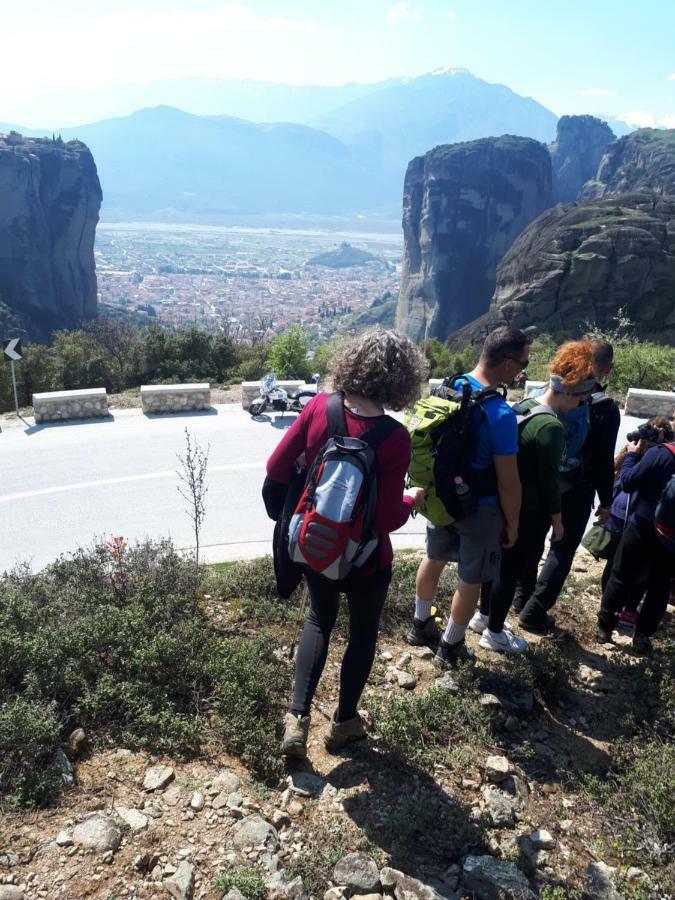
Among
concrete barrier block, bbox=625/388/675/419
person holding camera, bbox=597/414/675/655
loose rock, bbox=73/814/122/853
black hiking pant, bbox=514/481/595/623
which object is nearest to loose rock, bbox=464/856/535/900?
loose rock, bbox=73/814/122/853

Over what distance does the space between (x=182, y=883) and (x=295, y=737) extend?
29.5 inches

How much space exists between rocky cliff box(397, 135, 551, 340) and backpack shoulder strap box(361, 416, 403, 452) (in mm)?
101198

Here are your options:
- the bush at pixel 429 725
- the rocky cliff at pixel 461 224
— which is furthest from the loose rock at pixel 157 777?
the rocky cliff at pixel 461 224

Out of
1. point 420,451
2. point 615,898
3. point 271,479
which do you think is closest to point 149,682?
point 271,479

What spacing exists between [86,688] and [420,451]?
1992 millimetres

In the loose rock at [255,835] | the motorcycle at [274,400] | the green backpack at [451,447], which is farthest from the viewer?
the motorcycle at [274,400]

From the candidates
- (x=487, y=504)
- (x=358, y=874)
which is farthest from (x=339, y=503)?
(x=358, y=874)

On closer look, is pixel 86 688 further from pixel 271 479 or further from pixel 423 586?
pixel 423 586

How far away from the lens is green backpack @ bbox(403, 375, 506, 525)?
10.3 ft

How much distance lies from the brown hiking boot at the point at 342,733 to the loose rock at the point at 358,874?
0.65 meters

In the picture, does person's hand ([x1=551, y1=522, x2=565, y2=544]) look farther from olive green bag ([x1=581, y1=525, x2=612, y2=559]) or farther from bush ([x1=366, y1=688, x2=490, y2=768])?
bush ([x1=366, y1=688, x2=490, y2=768])

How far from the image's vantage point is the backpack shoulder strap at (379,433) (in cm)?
259

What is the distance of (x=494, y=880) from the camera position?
2.36m

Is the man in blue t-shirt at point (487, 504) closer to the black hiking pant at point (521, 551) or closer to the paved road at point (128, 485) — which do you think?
the black hiking pant at point (521, 551)
